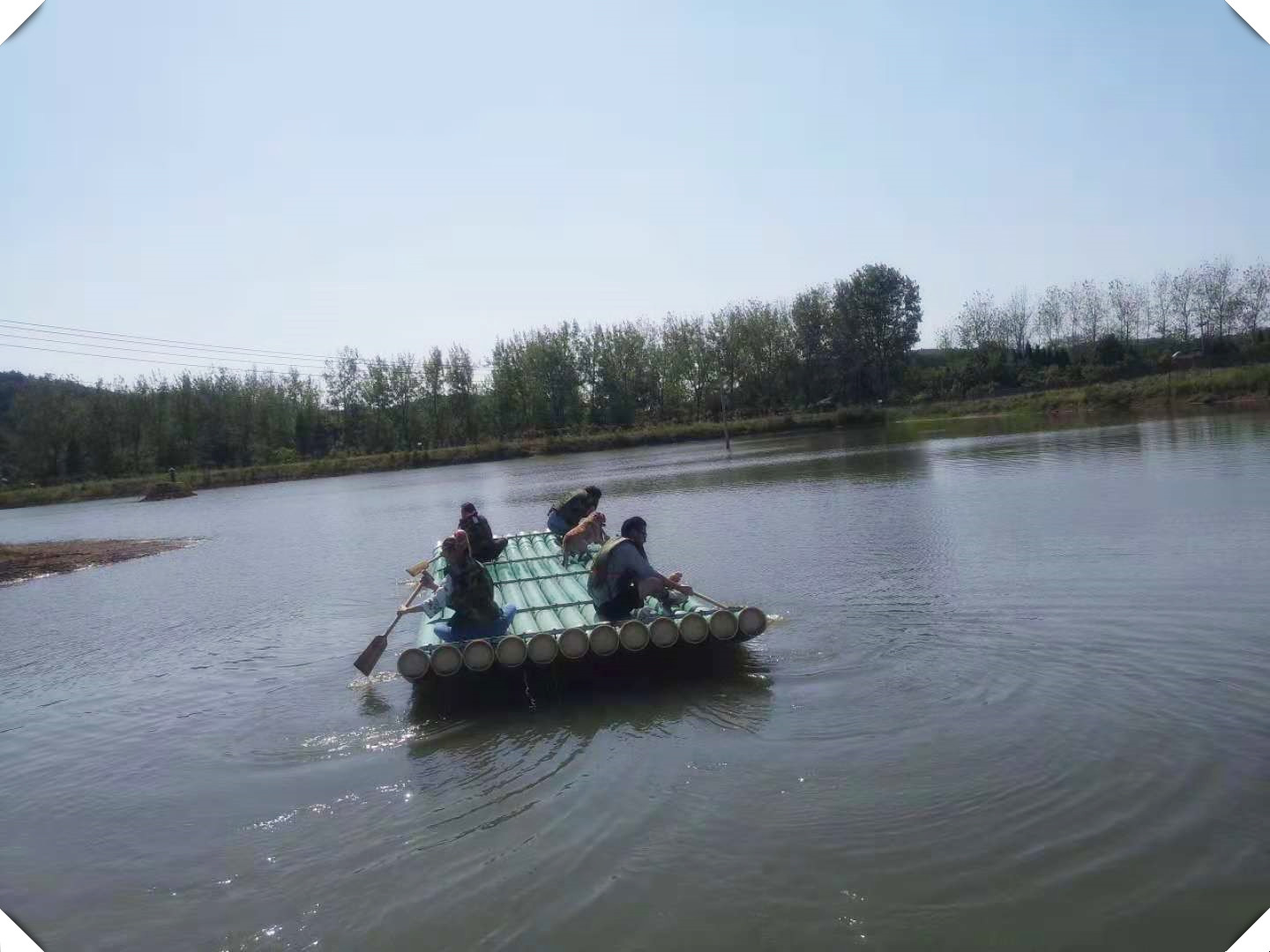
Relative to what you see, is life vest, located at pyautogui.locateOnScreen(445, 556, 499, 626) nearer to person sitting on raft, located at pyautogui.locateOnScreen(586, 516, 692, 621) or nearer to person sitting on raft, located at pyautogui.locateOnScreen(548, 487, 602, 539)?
person sitting on raft, located at pyautogui.locateOnScreen(586, 516, 692, 621)

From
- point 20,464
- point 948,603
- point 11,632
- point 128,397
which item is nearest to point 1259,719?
point 948,603

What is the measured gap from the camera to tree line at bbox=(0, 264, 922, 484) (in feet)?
231

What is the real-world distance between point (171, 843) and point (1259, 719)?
7.91 metres

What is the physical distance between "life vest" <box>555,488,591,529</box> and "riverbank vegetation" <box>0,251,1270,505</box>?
43.6 meters

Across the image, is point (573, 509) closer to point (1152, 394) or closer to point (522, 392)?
point (1152, 394)

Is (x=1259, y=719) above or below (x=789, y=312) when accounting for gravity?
below

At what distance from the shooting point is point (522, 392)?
3199 inches

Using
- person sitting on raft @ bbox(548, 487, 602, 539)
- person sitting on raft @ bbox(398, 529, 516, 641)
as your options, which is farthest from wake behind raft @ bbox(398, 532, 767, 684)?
person sitting on raft @ bbox(548, 487, 602, 539)

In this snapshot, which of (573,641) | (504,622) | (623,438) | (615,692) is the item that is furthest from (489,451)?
(573,641)

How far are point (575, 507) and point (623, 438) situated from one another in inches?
2030

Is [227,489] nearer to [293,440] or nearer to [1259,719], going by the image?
[293,440]

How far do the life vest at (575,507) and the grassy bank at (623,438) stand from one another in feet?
140

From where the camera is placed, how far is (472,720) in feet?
29.1

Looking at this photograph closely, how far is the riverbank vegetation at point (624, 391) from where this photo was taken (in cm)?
6212
